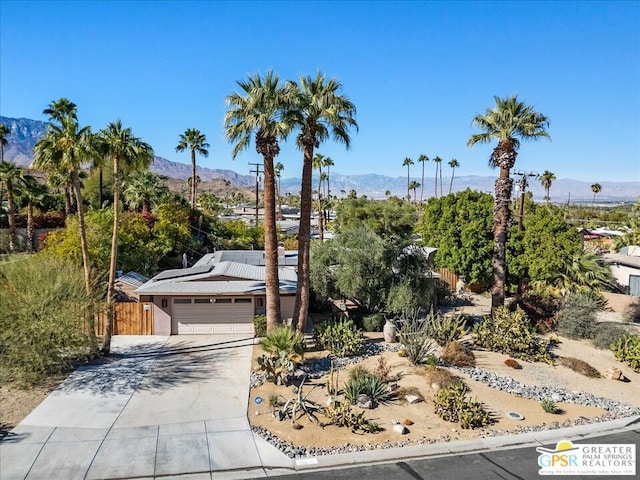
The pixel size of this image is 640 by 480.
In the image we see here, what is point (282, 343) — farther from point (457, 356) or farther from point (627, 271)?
point (627, 271)

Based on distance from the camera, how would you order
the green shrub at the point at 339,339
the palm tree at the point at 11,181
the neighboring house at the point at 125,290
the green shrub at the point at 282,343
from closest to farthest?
the green shrub at the point at 282,343 → the green shrub at the point at 339,339 → the neighboring house at the point at 125,290 → the palm tree at the point at 11,181

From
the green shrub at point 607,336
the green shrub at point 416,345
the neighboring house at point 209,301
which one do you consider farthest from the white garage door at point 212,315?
the green shrub at point 607,336

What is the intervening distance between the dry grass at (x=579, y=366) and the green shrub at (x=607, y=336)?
267 centimetres

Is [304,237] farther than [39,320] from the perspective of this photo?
Yes

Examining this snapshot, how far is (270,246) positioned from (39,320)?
27.0 ft

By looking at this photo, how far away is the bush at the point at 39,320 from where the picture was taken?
48.6 ft

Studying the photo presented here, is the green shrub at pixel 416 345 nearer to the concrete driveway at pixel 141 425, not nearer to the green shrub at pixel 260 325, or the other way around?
the concrete driveway at pixel 141 425

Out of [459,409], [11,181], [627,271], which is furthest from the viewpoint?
[11,181]

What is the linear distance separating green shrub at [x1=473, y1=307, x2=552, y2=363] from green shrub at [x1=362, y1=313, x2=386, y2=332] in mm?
4216

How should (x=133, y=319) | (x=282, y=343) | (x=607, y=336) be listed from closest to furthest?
1. (x=282, y=343)
2. (x=607, y=336)
3. (x=133, y=319)

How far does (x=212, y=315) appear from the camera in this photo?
21.7m

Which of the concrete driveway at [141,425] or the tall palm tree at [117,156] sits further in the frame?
the tall palm tree at [117,156]
